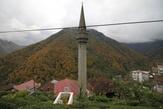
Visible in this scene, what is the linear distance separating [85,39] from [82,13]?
2.60 m

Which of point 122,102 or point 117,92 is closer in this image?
point 122,102

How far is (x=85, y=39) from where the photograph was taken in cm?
2053

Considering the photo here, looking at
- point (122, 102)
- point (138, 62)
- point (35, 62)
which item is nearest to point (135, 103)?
A: point (122, 102)

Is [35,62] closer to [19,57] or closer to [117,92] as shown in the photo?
[19,57]

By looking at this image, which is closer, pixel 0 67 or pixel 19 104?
pixel 19 104

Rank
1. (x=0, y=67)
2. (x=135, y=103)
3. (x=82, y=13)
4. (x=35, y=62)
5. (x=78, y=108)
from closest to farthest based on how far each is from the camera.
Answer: (x=78, y=108), (x=135, y=103), (x=82, y=13), (x=35, y=62), (x=0, y=67)

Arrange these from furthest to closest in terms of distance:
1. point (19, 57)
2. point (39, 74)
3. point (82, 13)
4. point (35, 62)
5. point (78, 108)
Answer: point (19, 57)
point (35, 62)
point (39, 74)
point (82, 13)
point (78, 108)

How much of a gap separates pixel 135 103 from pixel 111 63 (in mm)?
69123

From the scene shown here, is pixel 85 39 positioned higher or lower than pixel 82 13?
lower

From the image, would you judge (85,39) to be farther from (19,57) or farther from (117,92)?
(19,57)

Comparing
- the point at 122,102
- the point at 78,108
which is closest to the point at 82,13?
the point at 122,102

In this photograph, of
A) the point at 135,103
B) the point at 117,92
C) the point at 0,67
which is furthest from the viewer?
the point at 0,67

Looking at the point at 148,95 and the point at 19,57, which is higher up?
the point at 19,57

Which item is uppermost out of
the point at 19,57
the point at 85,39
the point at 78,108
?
the point at 19,57
